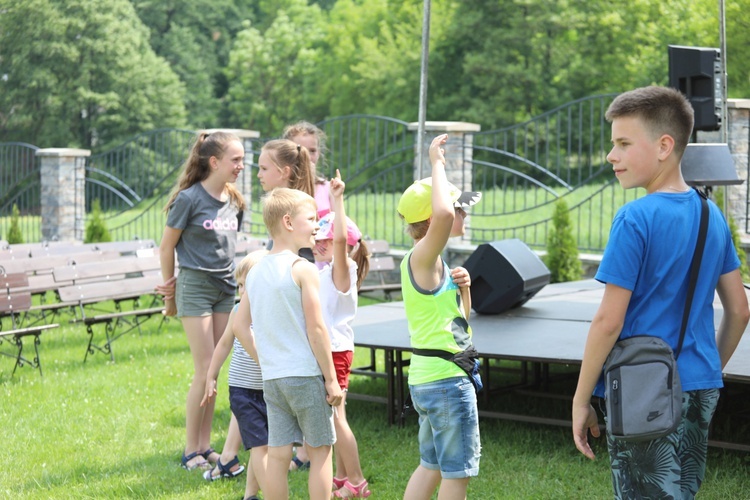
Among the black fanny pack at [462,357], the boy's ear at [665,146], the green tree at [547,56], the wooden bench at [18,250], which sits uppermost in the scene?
the green tree at [547,56]

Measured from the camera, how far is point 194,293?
5.27 m

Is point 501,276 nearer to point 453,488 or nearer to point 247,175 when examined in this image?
point 453,488

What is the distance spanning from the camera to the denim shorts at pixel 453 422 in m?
3.63

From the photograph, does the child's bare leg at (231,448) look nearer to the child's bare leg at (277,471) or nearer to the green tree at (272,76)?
the child's bare leg at (277,471)

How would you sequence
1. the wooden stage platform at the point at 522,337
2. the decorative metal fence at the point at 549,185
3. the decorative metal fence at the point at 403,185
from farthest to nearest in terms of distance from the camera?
the decorative metal fence at the point at 549,185 < the decorative metal fence at the point at 403,185 < the wooden stage platform at the point at 522,337

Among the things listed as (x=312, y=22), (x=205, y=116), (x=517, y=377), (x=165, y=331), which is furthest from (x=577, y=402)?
(x=312, y=22)

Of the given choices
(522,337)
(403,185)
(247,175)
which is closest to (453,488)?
(522,337)

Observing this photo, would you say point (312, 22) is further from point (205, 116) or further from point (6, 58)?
point (6, 58)

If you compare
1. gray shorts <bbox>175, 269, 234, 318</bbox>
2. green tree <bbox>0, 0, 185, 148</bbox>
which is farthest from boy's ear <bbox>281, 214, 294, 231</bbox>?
green tree <bbox>0, 0, 185, 148</bbox>

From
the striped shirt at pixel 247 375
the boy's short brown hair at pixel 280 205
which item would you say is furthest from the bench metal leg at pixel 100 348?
the boy's short brown hair at pixel 280 205

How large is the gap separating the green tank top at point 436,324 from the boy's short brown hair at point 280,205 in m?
0.48

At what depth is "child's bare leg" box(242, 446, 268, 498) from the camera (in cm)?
425

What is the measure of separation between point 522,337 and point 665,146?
3.37 m

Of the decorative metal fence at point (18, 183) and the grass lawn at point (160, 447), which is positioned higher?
the decorative metal fence at point (18, 183)
